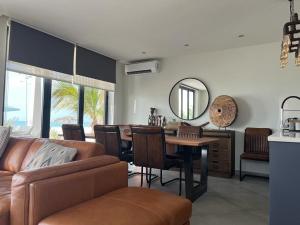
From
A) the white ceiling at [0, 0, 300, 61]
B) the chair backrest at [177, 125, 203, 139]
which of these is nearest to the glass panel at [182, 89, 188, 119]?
the white ceiling at [0, 0, 300, 61]

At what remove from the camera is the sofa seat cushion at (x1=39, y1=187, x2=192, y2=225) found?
1.34 metres

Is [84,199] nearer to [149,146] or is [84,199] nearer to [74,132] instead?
[149,146]

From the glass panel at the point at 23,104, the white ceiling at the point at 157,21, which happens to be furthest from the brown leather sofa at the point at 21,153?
the white ceiling at the point at 157,21

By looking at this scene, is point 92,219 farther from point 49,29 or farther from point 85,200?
Result: point 49,29

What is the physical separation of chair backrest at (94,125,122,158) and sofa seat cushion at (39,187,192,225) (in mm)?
1519

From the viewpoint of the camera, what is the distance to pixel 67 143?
2320 mm

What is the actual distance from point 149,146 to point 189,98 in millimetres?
2596

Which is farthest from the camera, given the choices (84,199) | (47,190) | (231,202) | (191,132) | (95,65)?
(95,65)

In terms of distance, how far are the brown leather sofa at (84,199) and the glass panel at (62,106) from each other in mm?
2537

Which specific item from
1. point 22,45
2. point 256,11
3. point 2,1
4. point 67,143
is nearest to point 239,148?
point 256,11

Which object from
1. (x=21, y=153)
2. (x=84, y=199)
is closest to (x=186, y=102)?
(x=21, y=153)

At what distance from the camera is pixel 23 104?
4035mm

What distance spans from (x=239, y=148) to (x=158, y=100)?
2172mm

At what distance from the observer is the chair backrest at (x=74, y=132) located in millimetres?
3557
